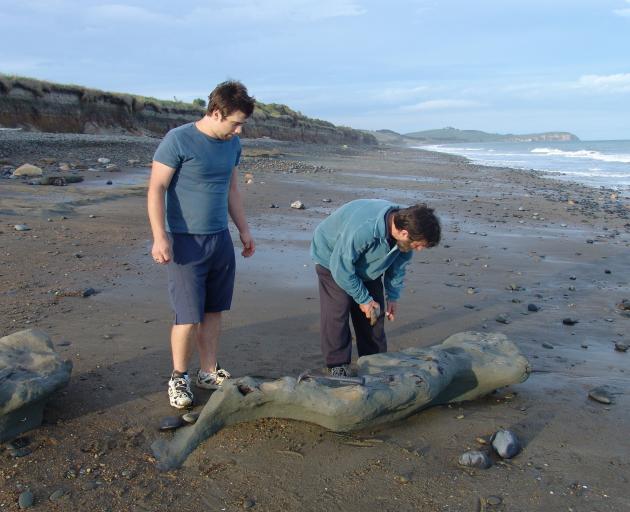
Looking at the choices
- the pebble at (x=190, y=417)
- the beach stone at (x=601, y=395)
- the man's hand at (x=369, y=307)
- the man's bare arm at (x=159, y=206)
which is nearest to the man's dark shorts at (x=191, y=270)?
the man's bare arm at (x=159, y=206)

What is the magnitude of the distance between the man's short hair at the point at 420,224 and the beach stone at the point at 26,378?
2.20m

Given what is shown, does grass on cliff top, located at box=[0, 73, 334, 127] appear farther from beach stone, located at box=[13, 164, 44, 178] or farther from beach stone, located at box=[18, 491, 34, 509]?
beach stone, located at box=[18, 491, 34, 509]

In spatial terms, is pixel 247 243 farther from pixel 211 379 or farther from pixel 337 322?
pixel 211 379

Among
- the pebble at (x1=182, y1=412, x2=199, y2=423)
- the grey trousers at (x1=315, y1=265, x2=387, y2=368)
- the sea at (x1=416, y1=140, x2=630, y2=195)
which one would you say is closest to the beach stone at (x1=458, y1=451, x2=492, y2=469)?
the grey trousers at (x1=315, y1=265, x2=387, y2=368)

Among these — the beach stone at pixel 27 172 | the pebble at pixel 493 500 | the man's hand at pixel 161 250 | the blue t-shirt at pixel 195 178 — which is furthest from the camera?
the beach stone at pixel 27 172

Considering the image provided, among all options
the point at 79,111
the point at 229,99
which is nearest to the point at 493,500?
the point at 229,99

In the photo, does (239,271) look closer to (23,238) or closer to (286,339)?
(286,339)

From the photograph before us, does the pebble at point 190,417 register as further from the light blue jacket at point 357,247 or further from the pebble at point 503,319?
the pebble at point 503,319

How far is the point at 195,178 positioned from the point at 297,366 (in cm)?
156

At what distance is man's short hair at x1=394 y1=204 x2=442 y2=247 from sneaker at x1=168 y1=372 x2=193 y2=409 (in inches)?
64.9

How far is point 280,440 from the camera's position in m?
3.11

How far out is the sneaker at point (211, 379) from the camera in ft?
12.3

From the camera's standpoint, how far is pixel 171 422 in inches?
127

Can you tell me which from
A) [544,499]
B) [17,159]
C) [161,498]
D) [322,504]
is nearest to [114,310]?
[161,498]
